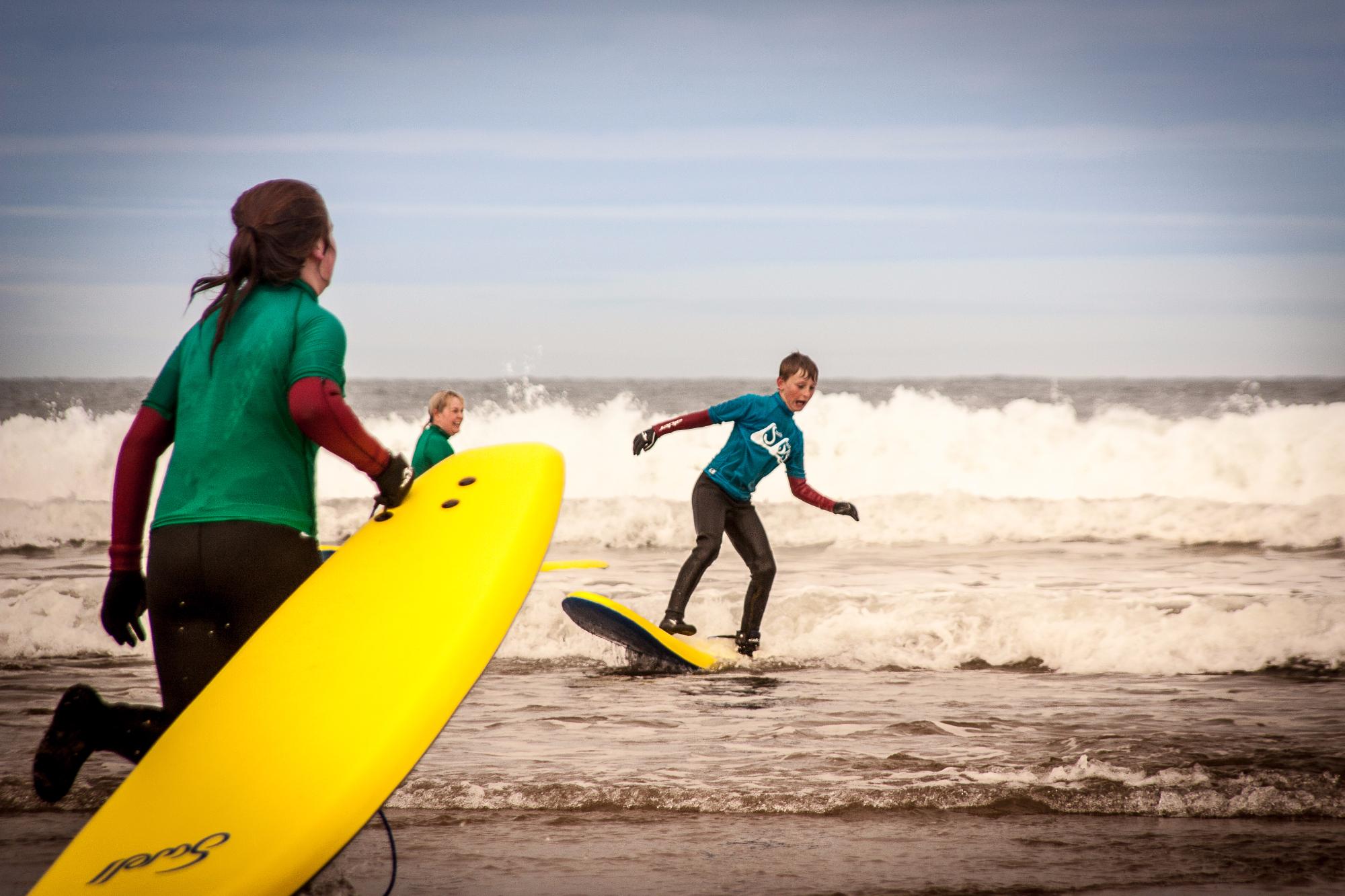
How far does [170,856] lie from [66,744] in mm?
419

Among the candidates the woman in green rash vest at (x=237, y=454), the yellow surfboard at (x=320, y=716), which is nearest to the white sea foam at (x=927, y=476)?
the yellow surfboard at (x=320, y=716)

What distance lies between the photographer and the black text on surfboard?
7.86 feet

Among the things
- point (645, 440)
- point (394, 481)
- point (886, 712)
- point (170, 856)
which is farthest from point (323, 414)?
point (645, 440)

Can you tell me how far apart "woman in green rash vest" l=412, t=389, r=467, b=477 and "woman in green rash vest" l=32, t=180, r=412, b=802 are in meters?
4.09

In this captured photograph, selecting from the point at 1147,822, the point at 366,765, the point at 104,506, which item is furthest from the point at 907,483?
the point at 366,765

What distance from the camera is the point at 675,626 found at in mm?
6836

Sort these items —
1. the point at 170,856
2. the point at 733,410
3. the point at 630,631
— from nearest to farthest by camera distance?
the point at 170,856
the point at 630,631
the point at 733,410

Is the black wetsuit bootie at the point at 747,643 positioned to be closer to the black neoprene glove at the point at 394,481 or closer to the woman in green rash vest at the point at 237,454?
the black neoprene glove at the point at 394,481

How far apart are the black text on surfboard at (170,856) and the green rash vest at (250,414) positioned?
2.23 feet

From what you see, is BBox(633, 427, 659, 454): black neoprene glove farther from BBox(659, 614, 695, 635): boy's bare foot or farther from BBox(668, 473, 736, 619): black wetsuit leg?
BBox(659, 614, 695, 635): boy's bare foot

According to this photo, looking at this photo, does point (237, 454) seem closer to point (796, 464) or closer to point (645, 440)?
point (645, 440)

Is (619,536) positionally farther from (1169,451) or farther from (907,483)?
(1169,451)

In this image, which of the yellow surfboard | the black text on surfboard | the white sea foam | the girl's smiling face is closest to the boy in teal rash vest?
the girl's smiling face

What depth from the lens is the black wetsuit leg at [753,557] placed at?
688cm
